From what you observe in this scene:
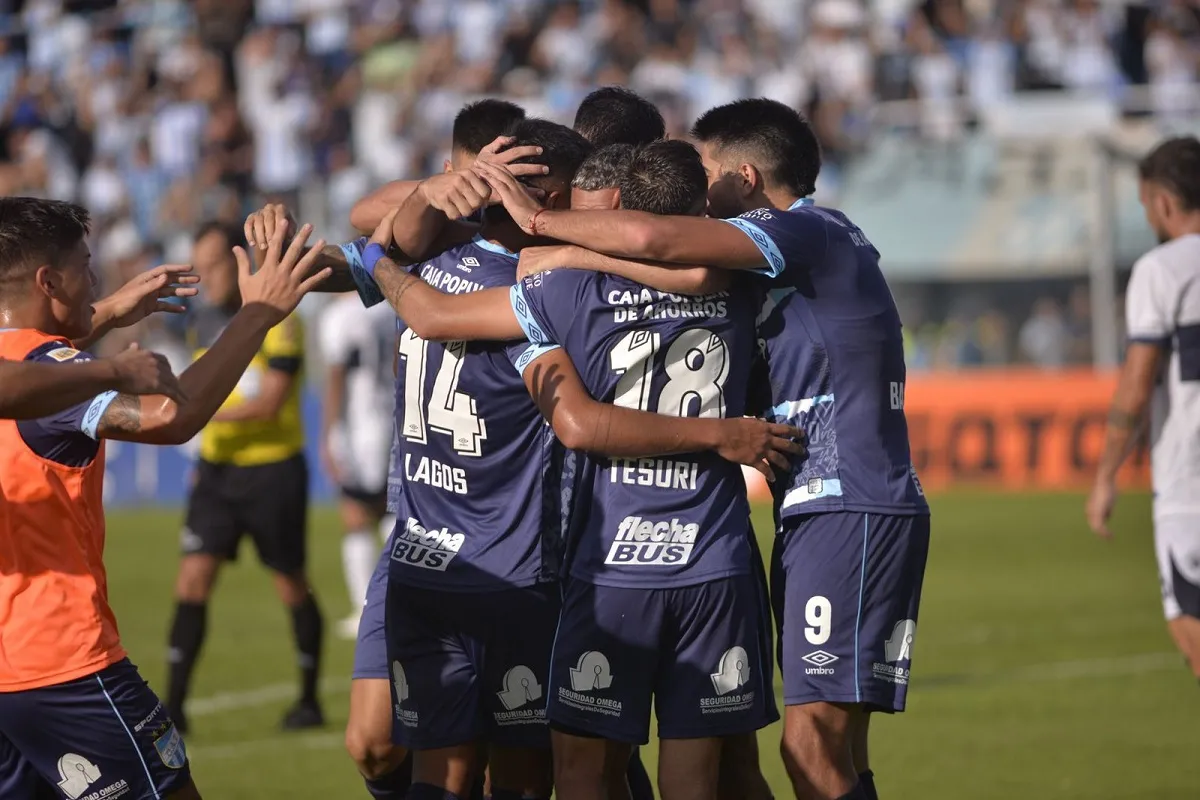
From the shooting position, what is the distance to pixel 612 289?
5.12 metres

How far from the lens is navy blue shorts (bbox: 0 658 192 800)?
4.77 m

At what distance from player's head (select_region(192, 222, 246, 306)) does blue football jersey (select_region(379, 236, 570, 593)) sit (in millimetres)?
4240

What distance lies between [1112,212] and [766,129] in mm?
16641

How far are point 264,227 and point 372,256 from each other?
0.73m

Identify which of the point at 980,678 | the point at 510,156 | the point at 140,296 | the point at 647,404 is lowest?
the point at 980,678

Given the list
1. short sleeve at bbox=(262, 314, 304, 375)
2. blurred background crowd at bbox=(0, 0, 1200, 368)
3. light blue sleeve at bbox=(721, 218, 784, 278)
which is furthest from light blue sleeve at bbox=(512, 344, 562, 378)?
blurred background crowd at bbox=(0, 0, 1200, 368)

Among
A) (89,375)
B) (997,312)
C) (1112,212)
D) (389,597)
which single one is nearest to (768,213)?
(389,597)

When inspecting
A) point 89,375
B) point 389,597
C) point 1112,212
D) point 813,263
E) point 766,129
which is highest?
point 1112,212

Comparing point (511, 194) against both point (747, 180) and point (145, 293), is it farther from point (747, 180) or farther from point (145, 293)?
point (145, 293)

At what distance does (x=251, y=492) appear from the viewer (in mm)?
9766

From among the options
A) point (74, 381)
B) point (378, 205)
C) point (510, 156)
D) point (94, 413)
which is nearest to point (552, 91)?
point (378, 205)

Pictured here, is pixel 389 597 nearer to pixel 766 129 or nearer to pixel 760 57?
pixel 766 129

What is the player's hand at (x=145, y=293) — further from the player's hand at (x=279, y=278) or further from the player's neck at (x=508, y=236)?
the player's neck at (x=508, y=236)

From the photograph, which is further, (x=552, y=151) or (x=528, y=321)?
(x=552, y=151)
